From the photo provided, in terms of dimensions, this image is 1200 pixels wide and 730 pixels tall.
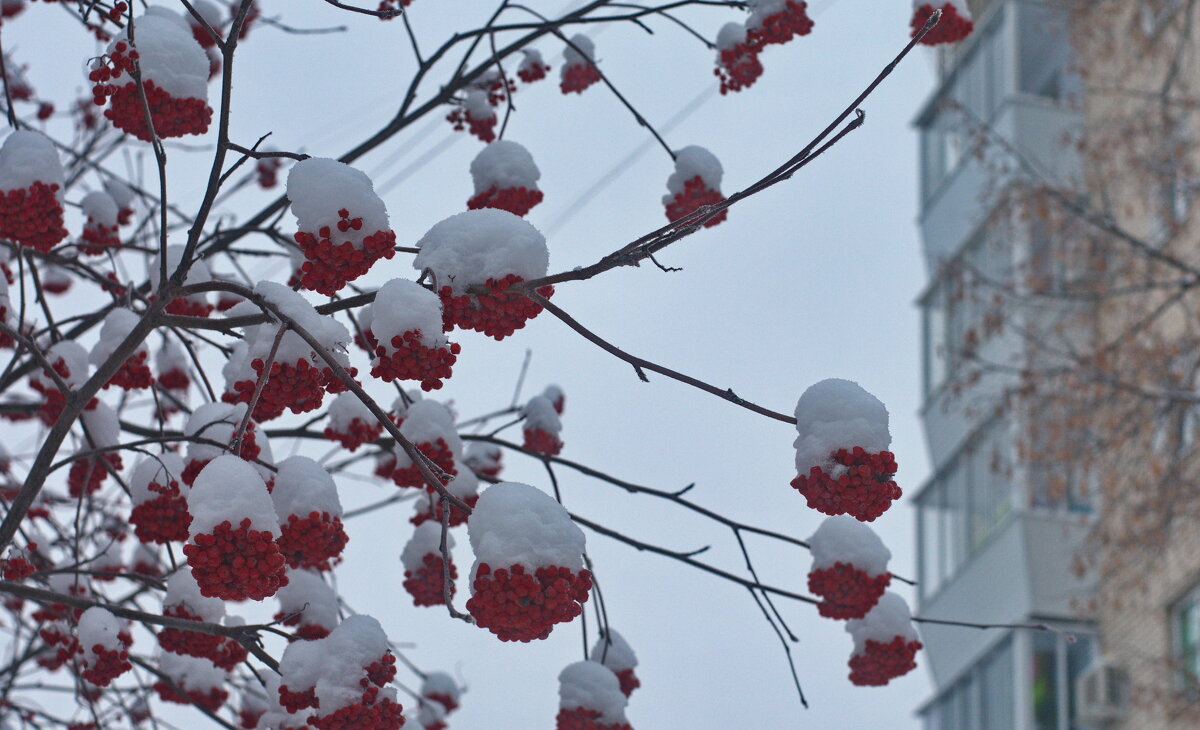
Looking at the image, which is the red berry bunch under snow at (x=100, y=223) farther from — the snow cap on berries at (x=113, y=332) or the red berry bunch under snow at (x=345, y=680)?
the red berry bunch under snow at (x=345, y=680)

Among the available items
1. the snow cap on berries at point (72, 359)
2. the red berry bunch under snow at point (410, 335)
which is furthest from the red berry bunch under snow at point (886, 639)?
the snow cap on berries at point (72, 359)

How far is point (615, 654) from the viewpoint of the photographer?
489 centimetres

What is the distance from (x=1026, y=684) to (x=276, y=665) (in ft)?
48.2

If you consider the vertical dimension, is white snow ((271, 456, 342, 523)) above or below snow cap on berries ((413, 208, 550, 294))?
below

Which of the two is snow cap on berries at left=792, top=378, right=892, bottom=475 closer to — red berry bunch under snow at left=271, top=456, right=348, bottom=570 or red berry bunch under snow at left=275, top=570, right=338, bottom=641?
red berry bunch under snow at left=271, top=456, right=348, bottom=570

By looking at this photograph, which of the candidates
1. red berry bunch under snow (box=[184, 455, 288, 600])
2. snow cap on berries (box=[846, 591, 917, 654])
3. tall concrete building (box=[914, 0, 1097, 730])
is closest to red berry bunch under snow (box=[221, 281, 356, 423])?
red berry bunch under snow (box=[184, 455, 288, 600])

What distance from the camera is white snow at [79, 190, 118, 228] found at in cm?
512

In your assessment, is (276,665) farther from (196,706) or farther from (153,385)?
(196,706)

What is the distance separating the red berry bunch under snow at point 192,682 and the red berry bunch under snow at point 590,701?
1.11 m

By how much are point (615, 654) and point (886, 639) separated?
84cm

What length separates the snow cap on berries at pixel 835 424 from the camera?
3.24m

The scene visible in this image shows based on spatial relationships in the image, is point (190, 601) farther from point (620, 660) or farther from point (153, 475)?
point (620, 660)

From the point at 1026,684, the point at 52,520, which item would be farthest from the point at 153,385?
the point at 1026,684

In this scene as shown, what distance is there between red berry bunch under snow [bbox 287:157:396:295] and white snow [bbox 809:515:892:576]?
1958mm
